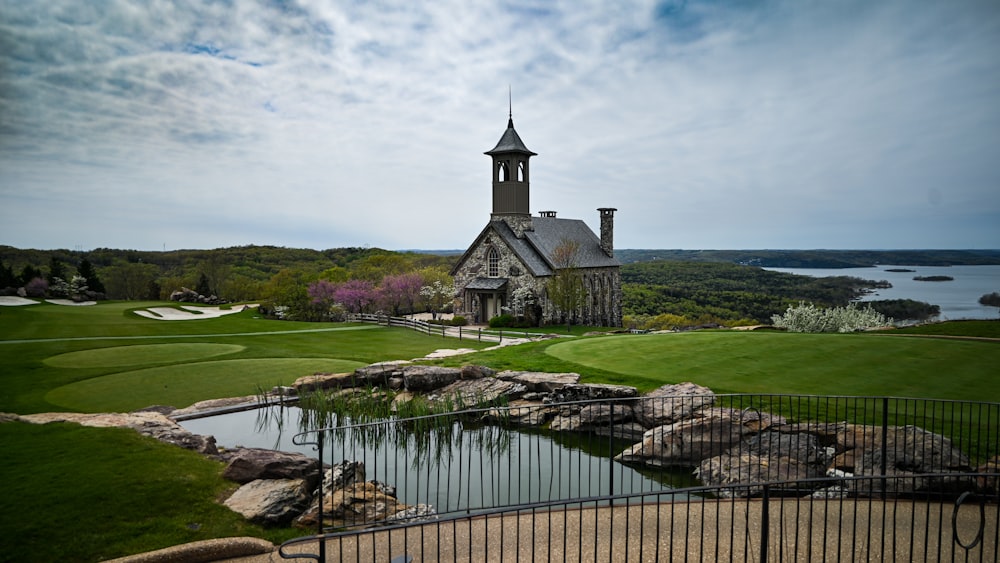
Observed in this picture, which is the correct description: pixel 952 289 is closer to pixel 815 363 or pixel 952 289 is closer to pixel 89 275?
pixel 815 363

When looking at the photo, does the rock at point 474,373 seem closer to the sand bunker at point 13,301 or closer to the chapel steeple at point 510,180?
the sand bunker at point 13,301

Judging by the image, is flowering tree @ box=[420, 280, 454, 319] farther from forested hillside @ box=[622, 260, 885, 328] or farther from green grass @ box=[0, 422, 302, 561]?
green grass @ box=[0, 422, 302, 561]

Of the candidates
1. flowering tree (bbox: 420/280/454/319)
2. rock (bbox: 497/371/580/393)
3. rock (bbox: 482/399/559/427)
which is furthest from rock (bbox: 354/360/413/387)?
flowering tree (bbox: 420/280/454/319)

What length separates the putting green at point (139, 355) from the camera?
57.0 feet

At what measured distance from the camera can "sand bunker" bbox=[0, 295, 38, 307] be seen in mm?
19906

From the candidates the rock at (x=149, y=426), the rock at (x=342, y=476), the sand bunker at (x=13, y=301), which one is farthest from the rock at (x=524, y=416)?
the sand bunker at (x=13, y=301)

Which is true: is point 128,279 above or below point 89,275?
below

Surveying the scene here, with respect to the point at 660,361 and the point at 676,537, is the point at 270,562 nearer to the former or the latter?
the point at 676,537

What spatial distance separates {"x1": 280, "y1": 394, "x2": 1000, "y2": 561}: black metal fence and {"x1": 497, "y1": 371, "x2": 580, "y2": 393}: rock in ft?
3.36

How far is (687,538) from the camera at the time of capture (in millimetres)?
6242

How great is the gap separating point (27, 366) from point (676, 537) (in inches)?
698

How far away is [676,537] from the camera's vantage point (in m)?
6.89

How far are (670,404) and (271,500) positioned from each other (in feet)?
26.7

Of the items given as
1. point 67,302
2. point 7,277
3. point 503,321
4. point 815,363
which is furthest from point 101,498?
point 503,321
